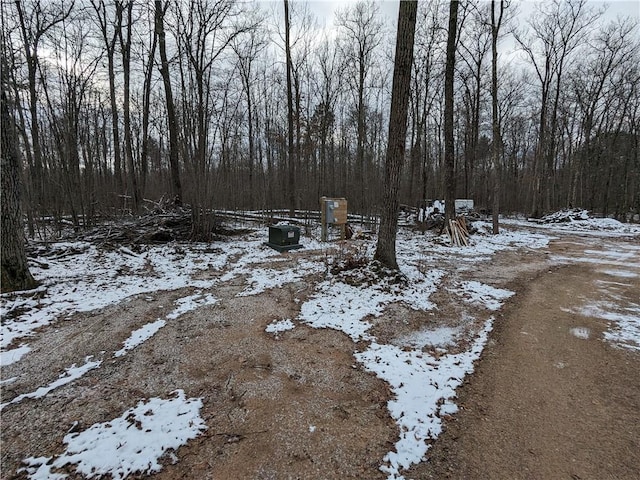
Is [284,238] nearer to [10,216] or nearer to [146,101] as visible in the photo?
[10,216]

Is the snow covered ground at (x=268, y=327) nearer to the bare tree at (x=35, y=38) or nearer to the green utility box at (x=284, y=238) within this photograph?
the green utility box at (x=284, y=238)

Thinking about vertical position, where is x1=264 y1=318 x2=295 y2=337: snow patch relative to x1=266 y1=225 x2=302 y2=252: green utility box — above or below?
below

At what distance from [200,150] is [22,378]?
842 cm

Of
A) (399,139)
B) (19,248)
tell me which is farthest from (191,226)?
(399,139)

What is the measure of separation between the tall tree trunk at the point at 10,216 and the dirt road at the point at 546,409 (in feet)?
21.1

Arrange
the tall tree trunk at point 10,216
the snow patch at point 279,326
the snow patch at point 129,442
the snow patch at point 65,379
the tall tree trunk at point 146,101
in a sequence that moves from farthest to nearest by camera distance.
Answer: the tall tree trunk at point 146,101
the tall tree trunk at point 10,216
the snow patch at point 279,326
the snow patch at point 65,379
the snow patch at point 129,442

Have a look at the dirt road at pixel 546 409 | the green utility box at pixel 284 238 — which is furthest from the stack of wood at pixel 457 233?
the dirt road at pixel 546 409

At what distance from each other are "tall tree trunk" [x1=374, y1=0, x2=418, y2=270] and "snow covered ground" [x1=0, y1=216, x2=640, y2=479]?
28.2 inches

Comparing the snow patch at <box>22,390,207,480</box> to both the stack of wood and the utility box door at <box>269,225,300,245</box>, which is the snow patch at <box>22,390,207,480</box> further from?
the stack of wood

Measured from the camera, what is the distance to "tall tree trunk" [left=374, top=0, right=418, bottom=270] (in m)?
5.71

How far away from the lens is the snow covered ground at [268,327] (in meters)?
2.23

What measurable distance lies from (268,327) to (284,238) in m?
5.33

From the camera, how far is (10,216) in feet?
16.1

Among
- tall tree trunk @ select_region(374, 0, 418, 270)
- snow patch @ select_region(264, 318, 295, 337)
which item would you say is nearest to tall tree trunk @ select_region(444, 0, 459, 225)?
tall tree trunk @ select_region(374, 0, 418, 270)
